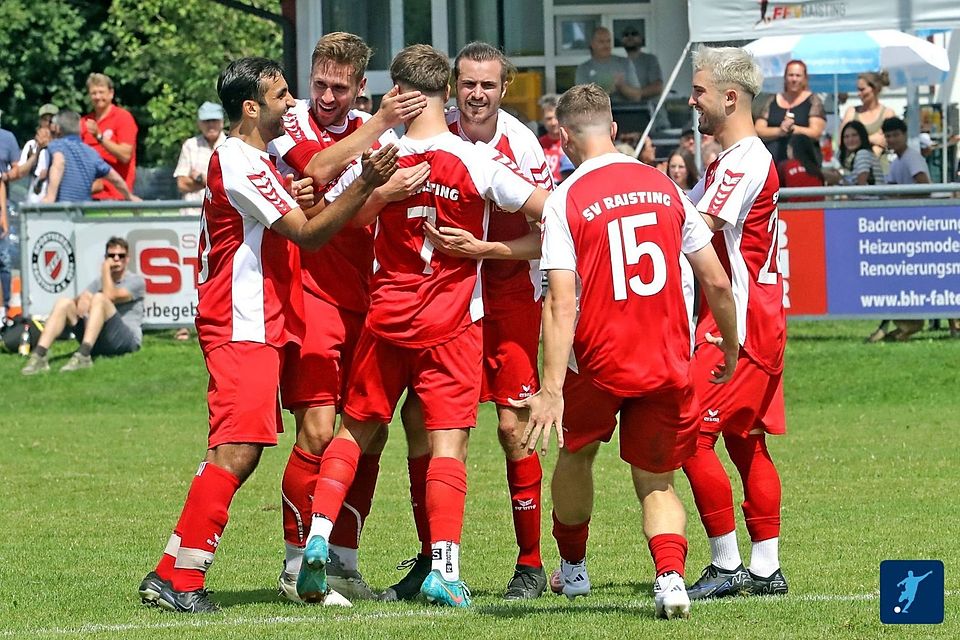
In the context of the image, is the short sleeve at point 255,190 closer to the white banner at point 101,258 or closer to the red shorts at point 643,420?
the red shorts at point 643,420

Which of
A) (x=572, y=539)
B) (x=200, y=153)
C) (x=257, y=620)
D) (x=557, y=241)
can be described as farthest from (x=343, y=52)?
(x=200, y=153)

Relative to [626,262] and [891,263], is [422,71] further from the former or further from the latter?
[891,263]

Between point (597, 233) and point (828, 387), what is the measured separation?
9270 mm

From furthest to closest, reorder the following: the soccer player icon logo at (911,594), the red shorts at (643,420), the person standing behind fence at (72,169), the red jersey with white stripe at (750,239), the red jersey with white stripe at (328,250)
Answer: the person standing behind fence at (72,169) < the red jersey with white stripe at (328,250) < the red jersey with white stripe at (750,239) < the red shorts at (643,420) < the soccer player icon logo at (911,594)

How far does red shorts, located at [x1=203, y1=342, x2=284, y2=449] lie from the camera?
7.27 m

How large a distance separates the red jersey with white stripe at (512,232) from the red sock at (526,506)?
0.77 meters

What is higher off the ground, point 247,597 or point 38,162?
point 38,162

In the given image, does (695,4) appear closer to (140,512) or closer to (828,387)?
(828,387)

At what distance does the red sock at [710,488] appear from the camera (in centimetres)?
768

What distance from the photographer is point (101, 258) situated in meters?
17.5

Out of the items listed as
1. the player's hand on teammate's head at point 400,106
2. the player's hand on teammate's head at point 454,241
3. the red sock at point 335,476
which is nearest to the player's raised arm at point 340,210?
the player's hand on teammate's head at point 400,106

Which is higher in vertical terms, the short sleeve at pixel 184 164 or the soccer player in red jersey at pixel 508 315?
the short sleeve at pixel 184 164

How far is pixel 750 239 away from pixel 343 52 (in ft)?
6.69

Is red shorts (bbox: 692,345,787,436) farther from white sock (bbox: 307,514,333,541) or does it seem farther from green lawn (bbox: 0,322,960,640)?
white sock (bbox: 307,514,333,541)
